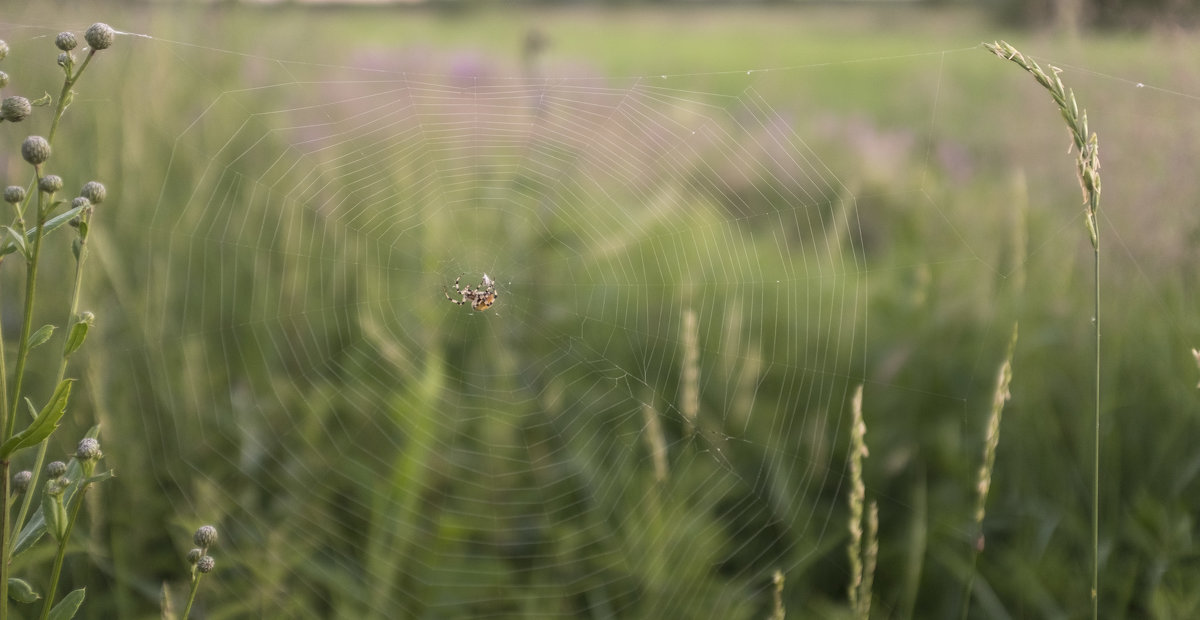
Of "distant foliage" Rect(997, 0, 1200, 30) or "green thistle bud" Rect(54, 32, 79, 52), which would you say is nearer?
"green thistle bud" Rect(54, 32, 79, 52)

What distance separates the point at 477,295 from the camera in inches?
138

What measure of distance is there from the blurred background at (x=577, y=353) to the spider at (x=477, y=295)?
5cm

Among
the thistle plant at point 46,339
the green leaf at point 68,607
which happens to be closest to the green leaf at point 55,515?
the thistle plant at point 46,339

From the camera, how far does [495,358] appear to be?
330 cm

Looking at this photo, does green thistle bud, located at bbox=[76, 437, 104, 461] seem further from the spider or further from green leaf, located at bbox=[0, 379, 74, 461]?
the spider

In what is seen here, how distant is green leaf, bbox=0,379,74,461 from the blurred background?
0.84 metres

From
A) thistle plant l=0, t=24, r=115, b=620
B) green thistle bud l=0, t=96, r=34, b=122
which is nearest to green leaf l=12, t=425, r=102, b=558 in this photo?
thistle plant l=0, t=24, r=115, b=620

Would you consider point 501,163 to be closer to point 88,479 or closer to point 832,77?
point 88,479

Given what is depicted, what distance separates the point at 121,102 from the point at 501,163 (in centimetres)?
147

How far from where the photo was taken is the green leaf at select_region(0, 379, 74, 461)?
906 millimetres

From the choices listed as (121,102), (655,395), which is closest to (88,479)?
(655,395)

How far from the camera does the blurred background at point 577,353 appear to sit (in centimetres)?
230

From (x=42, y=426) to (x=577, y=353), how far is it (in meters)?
2.42

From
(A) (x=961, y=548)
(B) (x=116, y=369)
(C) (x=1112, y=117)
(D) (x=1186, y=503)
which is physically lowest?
(A) (x=961, y=548)
